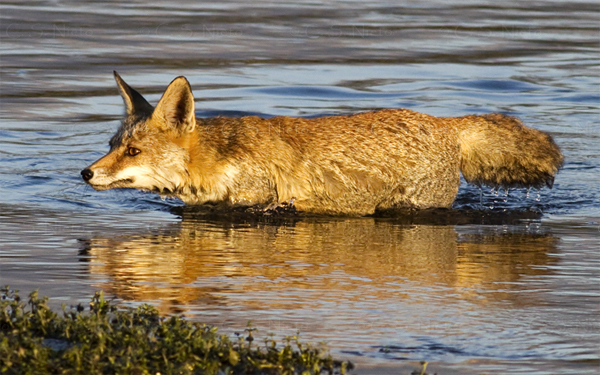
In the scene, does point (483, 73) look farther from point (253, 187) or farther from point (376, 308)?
point (376, 308)

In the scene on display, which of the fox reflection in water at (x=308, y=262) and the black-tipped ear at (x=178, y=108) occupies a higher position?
the black-tipped ear at (x=178, y=108)

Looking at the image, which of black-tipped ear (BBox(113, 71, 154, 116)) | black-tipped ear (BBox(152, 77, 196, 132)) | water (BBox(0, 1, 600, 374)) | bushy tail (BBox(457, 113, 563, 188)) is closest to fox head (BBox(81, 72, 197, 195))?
black-tipped ear (BBox(152, 77, 196, 132))

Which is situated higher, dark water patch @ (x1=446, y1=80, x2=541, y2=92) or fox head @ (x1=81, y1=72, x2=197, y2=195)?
dark water patch @ (x1=446, y1=80, x2=541, y2=92)

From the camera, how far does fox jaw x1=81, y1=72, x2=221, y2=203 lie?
10.1m

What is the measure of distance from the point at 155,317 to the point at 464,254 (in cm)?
337

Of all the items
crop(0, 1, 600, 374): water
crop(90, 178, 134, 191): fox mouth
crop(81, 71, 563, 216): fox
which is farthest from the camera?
crop(81, 71, 563, 216): fox

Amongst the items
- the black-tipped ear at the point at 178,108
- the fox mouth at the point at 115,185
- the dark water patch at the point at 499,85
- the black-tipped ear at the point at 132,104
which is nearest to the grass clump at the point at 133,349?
the fox mouth at the point at 115,185

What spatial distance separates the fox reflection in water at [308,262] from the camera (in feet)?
24.0

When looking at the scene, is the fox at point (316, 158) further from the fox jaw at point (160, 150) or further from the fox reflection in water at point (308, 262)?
the fox reflection in water at point (308, 262)

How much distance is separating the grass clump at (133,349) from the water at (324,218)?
375mm

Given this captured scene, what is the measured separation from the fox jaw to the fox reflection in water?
46cm

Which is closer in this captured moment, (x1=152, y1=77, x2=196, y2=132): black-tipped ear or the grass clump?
the grass clump

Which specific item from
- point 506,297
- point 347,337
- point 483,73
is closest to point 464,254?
point 506,297

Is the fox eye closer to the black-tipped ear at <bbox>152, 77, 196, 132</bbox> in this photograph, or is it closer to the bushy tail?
the black-tipped ear at <bbox>152, 77, 196, 132</bbox>
